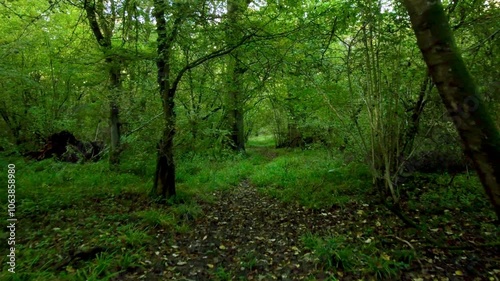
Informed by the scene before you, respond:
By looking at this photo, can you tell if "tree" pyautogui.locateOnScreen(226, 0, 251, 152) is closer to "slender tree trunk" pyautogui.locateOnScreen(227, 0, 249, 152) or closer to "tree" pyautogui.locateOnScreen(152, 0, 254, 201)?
"slender tree trunk" pyautogui.locateOnScreen(227, 0, 249, 152)

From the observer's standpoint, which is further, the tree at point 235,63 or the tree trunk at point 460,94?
the tree at point 235,63

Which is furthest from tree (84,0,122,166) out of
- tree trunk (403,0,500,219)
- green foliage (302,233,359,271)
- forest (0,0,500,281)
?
green foliage (302,233,359,271)

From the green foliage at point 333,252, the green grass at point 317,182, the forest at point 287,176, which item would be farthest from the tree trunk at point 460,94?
the green grass at point 317,182

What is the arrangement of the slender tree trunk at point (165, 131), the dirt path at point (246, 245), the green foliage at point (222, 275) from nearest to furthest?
the green foliage at point (222, 275) → the dirt path at point (246, 245) → the slender tree trunk at point (165, 131)

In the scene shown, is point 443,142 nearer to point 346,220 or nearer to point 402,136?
point 402,136

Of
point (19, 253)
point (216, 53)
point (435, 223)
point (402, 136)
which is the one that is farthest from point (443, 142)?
point (19, 253)

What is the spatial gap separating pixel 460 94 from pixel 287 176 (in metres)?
6.21

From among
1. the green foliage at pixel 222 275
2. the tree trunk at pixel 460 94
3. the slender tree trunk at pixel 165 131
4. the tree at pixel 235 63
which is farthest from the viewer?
the slender tree trunk at pixel 165 131

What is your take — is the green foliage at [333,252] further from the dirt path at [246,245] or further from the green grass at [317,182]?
the green grass at [317,182]

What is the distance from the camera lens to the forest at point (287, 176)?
3.18 metres

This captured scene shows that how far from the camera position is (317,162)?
899cm

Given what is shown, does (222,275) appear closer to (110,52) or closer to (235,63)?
(110,52)

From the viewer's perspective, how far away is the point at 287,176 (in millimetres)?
7695

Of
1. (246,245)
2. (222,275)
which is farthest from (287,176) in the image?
(222,275)
